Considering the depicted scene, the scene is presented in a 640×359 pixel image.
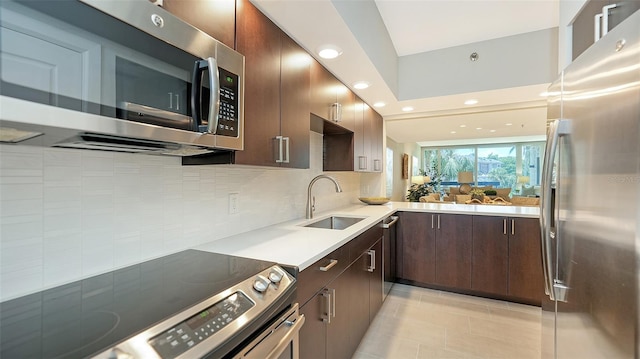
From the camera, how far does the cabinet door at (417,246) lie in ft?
9.90

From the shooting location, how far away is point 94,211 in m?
1.00

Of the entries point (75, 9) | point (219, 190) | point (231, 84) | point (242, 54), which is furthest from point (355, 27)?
point (75, 9)

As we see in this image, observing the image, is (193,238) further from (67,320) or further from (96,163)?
(67,320)

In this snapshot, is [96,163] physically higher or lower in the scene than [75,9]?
lower

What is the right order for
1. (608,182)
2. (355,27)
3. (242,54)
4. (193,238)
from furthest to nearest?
(355,27) → (193,238) → (242,54) → (608,182)

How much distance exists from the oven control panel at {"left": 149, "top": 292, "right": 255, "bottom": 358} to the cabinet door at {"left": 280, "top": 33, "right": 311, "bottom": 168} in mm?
792

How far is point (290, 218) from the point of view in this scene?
2227mm

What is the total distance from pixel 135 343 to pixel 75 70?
631 millimetres

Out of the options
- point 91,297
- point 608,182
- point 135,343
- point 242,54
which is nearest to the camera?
point 135,343

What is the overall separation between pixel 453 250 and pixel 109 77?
10.3 feet

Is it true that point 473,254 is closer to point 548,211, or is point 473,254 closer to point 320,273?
point 548,211

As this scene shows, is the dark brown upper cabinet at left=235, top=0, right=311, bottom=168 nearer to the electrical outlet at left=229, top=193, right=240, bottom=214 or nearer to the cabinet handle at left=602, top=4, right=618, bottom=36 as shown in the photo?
the electrical outlet at left=229, top=193, right=240, bottom=214

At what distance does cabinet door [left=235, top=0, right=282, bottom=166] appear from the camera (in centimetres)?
123

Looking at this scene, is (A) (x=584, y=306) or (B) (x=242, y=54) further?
(B) (x=242, y=54)
